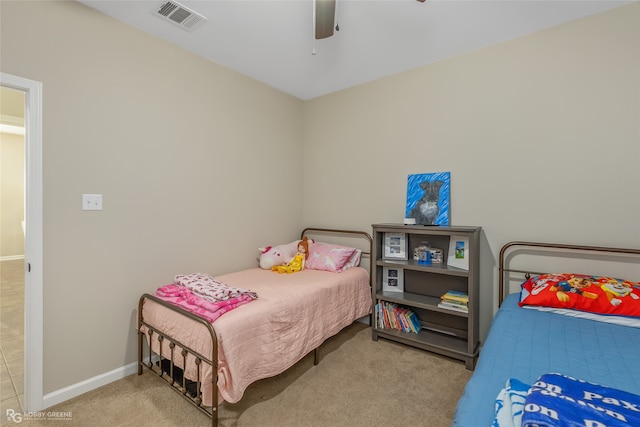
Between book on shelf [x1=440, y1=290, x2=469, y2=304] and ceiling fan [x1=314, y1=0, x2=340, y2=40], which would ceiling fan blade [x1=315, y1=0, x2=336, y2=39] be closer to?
ceiling fan [x1=314, y1=0, x2=340, y2=40]

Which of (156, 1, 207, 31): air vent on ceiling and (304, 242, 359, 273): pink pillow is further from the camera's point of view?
(304, 242, 359, 273): pink pillow

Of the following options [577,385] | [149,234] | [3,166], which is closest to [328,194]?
[149,234]

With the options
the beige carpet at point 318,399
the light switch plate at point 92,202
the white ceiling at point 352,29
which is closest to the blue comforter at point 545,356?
the beige carpet at point 318,399

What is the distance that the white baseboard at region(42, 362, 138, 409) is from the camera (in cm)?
190

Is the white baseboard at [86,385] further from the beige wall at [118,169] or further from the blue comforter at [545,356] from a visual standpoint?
the blue comforter at [545,356]

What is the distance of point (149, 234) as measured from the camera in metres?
2.37

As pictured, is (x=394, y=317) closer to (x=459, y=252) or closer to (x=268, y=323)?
(x=459, y=252)

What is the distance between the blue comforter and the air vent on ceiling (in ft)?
9.01

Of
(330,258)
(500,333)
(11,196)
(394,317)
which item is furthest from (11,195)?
(500,333)

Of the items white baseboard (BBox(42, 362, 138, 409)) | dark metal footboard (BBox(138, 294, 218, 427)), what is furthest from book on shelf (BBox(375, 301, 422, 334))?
white baseboard (BBox(42, 362, 138, 409))

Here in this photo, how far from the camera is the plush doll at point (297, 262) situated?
2961mm

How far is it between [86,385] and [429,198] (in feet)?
10.1

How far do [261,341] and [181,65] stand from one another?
2353 mm

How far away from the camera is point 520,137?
2408mm
